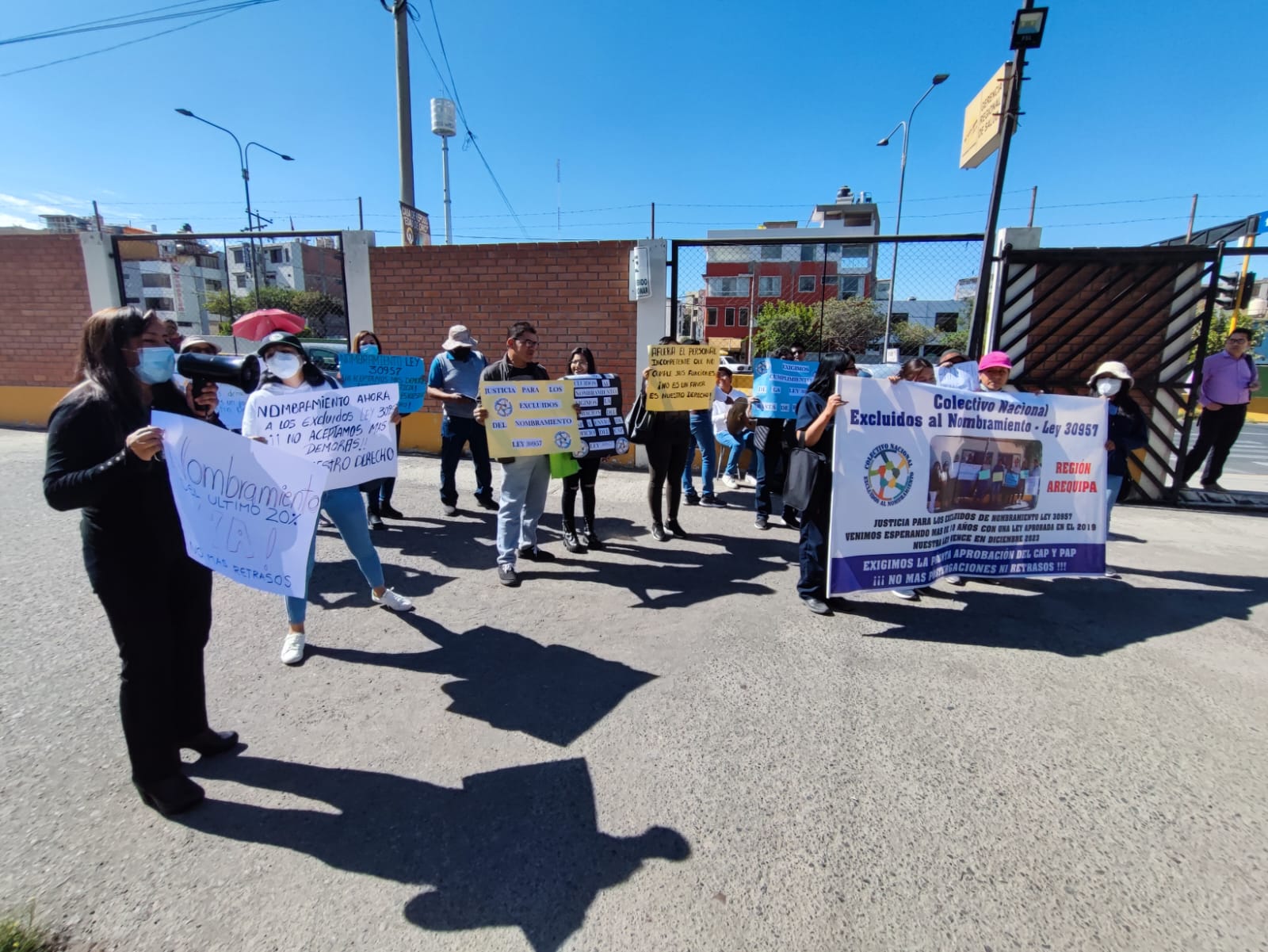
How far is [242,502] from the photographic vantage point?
2.56 m

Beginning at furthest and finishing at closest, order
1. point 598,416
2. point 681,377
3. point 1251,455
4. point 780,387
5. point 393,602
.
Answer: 1. point 1251,455
2. point 780,387
3. point 681,377
4. point 598,416
5. point 393,602

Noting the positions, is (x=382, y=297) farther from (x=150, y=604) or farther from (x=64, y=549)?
(x=150, y=604)

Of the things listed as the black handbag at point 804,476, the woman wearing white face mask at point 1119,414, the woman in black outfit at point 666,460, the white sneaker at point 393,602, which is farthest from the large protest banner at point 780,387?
the white sneaker at point 393,602

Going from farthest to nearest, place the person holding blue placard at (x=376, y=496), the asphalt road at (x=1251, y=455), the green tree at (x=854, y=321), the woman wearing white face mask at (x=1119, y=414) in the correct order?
1. the green tree at (x=854, y=321)
2. the asphalt road at (x=1251, y=455)
3. the person holding blue placard at (x=376, y=496)
4. the woman wearing white face mask at (x=1119, y=414)

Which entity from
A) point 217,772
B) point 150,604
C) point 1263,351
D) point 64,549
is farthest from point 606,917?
point 1263,351

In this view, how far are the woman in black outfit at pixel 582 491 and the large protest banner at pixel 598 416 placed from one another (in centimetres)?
16

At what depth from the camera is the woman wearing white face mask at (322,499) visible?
3455mm

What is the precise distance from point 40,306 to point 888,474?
44.3ft

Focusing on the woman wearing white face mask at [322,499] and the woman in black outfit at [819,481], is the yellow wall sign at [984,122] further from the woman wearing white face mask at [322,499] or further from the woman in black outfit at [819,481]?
the woman wearing white face mask at [322,499]

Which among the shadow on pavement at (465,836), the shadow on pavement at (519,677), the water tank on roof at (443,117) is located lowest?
the shadow on pavement at (465,836)

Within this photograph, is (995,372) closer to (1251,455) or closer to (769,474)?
(769,474)

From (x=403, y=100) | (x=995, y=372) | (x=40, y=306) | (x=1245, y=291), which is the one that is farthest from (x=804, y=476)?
(x=40, y=306)

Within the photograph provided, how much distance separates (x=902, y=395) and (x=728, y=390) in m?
3.57

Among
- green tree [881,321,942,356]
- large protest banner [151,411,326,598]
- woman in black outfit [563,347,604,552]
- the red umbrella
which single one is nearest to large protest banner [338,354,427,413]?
the red umbrella
